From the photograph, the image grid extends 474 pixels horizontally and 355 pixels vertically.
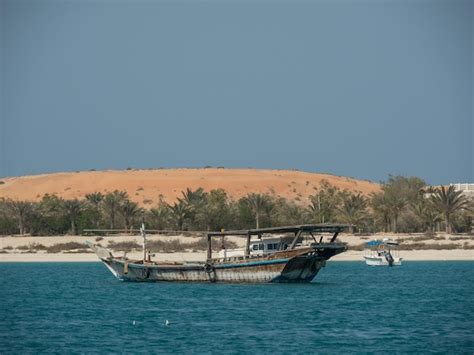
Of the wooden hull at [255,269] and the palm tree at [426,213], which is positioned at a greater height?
the palm tree at [426,213]

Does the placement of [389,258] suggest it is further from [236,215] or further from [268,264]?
[268,264]

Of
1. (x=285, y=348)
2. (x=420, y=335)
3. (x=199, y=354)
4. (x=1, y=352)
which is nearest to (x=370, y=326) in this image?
(x=420, y=335)

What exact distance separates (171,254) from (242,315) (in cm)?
5219

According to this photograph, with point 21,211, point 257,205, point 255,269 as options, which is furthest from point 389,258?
point 21,211

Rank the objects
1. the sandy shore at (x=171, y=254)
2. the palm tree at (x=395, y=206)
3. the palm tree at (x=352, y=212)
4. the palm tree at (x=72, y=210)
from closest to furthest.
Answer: the sandy shore at (x=171, y=254) → the palm tree at (x=352, y=212) → the palm tree at (x=395, y=206) → the palm tree at (x=72, y=210)

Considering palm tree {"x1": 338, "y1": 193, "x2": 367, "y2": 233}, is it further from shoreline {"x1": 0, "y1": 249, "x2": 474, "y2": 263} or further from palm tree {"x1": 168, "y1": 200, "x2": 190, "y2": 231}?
palm tree {"x1": 168, "y1": 200, "x2": 190, "y2": 231}

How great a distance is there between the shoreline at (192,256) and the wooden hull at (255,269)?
965 inches

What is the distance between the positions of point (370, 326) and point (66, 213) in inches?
2951

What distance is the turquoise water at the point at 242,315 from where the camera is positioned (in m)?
42.8

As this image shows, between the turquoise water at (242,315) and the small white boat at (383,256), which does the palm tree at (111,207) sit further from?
the turquoise water at (242,315)

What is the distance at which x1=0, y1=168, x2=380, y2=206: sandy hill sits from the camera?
159 m

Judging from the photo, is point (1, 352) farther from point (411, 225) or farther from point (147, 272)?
point (411, 225)

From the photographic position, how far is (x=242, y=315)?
5269 cm

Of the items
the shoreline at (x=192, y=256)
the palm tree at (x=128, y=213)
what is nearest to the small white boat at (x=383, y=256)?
the shoreline at (x=192, y=256)
